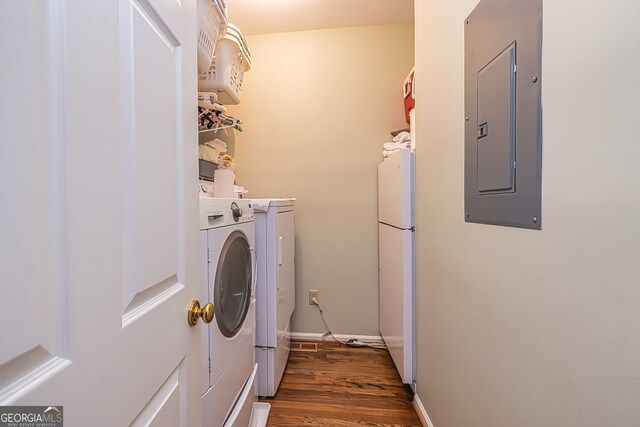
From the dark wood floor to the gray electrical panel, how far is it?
1.21 meters

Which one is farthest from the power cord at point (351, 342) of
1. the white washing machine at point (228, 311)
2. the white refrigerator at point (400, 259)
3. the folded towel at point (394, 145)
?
the folded towel at point (394, 145)

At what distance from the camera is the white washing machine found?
3.08 ft

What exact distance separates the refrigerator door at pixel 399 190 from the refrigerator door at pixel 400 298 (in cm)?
7

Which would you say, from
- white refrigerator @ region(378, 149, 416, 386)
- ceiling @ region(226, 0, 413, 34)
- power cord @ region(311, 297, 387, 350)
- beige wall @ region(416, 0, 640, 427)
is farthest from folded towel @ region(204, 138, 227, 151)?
beige wall @ region(416, 0, 640, 427)

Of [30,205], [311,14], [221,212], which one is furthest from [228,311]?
[311,14]

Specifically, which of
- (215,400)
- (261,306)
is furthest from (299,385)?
(215,400)

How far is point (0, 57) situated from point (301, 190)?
2.08m

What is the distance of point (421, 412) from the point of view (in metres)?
1.44

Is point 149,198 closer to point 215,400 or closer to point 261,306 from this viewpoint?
point 215,400

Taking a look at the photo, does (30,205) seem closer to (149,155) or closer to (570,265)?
(149,155)

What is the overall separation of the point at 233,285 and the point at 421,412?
119cm

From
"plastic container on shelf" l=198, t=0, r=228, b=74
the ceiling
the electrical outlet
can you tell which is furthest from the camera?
the electrical outlet

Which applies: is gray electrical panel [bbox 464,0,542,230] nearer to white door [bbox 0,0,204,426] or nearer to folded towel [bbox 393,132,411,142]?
white door [bbox 0,0,204,426]

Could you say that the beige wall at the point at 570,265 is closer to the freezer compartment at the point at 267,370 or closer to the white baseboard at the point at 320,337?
the freezer compartment at the point at 267,370
